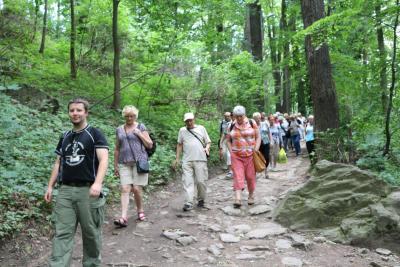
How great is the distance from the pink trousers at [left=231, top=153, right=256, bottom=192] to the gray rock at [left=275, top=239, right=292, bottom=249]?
6.63 feet

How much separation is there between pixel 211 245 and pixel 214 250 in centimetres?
21

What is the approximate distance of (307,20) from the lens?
32.5ft

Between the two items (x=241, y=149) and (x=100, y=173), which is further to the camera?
(x=241, y=149)

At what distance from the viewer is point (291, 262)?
533cm

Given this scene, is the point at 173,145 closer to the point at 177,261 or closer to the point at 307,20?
the point at 307,20

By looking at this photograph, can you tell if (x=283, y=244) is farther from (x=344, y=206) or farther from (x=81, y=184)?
(x=81, y=184)

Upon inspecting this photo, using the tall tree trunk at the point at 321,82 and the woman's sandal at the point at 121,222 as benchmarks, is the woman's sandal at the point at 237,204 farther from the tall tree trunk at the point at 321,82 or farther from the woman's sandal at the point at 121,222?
the tall tree trunk at the point at 321,82

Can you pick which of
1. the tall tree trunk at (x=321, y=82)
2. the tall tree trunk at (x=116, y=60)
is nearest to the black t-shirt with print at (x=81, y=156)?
the tall tree trunk at (x=321, y=82)

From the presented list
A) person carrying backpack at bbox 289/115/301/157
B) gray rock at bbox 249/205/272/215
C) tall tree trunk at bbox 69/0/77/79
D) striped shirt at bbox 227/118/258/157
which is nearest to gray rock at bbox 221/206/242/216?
gray rock at bbox 249/205/272/215

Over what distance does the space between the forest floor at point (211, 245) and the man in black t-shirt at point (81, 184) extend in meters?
1.10

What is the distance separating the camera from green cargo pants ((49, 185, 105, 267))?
13.4 feet

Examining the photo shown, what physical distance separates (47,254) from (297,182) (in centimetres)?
667

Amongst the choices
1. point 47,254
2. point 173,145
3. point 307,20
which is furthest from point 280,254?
point 173,145

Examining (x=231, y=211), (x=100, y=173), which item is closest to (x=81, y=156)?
(x=100, y=173)
